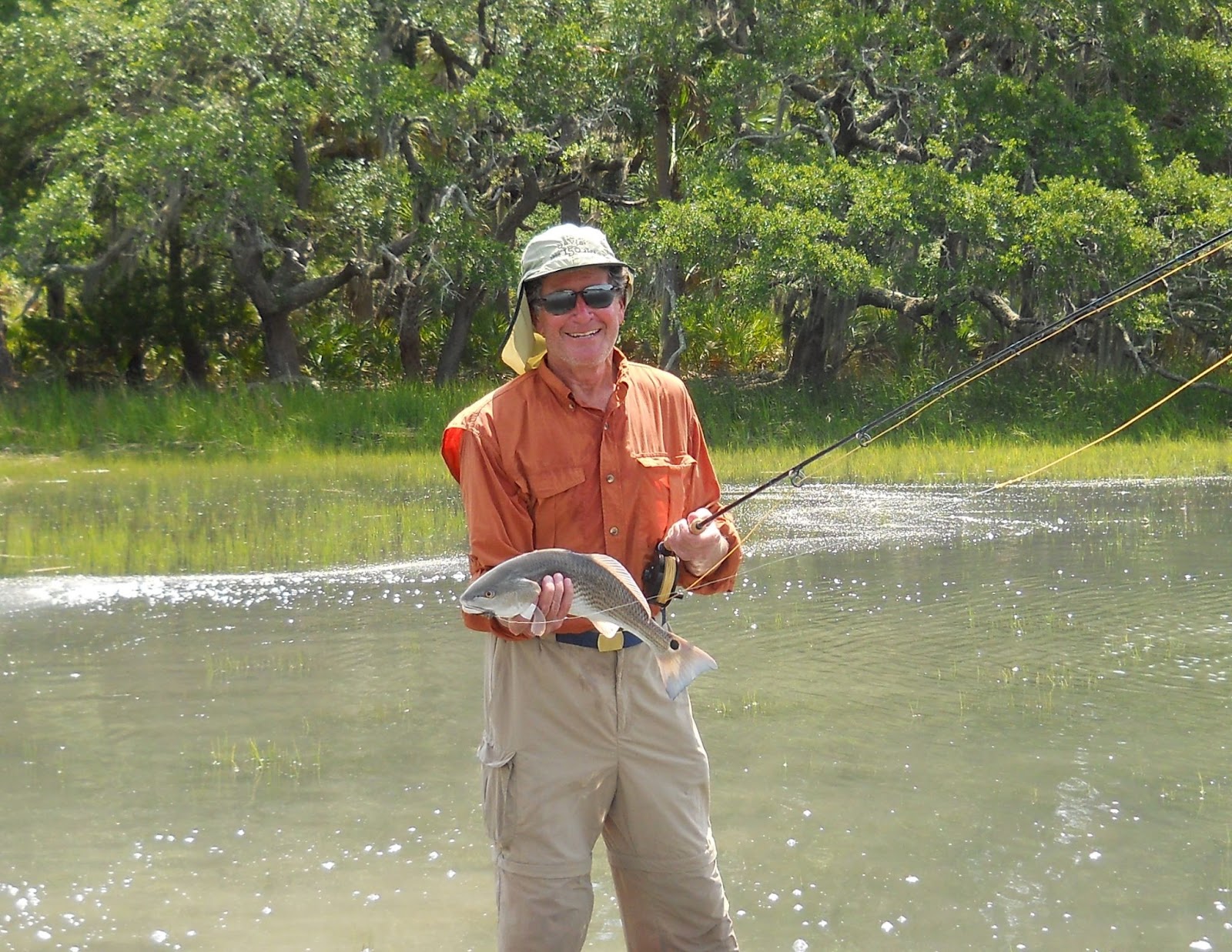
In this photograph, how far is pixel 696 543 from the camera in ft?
10.8

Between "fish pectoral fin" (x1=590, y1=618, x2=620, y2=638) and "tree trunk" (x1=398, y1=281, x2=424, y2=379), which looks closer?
"fish pectoral fin" (x1=590, y1=618, x2=620, y2=638)

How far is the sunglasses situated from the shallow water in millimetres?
1825

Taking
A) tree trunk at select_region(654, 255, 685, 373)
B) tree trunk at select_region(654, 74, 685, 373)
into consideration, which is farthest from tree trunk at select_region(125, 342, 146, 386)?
tree trunk at select_region(654, 255, 685, 373)

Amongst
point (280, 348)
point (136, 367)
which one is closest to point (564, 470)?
point (280, 348)

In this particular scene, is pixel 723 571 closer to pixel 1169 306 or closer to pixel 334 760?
pixel 334 760

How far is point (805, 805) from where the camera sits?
16.9 feet

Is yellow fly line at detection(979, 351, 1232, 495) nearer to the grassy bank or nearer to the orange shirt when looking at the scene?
the grassy bank

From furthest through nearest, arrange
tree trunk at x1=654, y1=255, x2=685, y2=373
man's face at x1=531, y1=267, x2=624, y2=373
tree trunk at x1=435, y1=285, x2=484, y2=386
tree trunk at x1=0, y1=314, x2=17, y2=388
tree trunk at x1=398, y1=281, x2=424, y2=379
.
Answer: tree trunk at x1=398, y1=281, x2=424, y2=379
tree trunk at x1=435, y1=285, x2=484, y2=386
tree trunk at x1=0, y1=314, x2=17, y2=388
tree trunk at x1=654, y1=255, x2=685, y2=373
man's face at x1=531, y1=267, x2=624, y2=373

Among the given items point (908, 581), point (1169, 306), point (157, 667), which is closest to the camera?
point (157, 667)

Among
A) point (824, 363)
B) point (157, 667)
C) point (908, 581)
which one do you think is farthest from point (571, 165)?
point (157, 667)

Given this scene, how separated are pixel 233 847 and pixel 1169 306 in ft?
50.8

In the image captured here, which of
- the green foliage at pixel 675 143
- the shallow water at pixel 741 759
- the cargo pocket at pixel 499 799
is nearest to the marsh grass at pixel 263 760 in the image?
the shallow water at pixel 741 759

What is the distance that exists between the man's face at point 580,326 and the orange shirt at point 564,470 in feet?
0.23

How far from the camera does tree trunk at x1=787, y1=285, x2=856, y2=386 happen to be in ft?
A: 66.2
